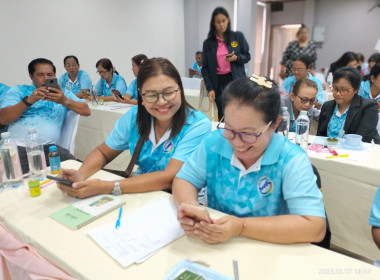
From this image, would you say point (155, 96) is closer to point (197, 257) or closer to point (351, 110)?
point (197, 257)

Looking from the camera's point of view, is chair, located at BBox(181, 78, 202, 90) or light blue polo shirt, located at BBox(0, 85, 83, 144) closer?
light blue polo shirt, located at BBox(0, 85, 83, 144)

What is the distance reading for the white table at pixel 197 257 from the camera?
0.76 m

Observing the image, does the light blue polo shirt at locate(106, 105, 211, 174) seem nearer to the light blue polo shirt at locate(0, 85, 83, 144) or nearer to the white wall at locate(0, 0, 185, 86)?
the light blue polo shirt at locate(0, 85, 83, 144)

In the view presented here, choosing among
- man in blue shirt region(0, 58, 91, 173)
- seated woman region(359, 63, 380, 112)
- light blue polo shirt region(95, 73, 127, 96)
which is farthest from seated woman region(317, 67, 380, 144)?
light blue polo shirt region(95, 73, 127, 96)

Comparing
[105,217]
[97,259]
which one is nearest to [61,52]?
[105,217]

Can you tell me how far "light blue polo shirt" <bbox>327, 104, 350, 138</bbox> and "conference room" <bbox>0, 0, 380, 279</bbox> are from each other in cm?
28

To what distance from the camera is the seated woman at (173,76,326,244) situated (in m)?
0.88

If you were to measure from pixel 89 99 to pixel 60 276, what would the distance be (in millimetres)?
3085

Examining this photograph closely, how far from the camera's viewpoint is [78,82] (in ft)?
11.0

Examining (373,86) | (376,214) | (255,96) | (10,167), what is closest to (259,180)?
(255,96)

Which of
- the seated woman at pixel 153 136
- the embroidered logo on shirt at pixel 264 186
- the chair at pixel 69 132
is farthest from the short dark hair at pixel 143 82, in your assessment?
the chair at pixel 69 132

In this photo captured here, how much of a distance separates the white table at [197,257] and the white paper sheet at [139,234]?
2cm

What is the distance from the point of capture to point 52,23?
2.98m

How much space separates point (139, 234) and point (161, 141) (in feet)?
2.04
